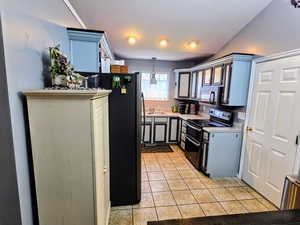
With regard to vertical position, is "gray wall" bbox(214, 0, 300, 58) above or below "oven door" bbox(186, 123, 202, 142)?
above

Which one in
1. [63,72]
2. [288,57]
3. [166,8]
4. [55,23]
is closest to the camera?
[63,72]

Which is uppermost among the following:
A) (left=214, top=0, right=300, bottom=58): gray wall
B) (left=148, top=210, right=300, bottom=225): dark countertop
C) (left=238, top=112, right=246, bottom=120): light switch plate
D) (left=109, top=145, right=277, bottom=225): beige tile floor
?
(left=214, top=0, right=300, bottom=58): gray wall

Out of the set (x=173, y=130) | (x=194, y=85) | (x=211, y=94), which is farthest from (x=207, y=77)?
(x=173, y=130)

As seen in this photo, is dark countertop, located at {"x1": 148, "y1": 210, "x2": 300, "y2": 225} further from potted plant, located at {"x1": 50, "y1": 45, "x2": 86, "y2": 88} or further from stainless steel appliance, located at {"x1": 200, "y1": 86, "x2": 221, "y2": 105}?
stainless steel appliance, located at {"x1": 200, "y1": 86, "x2": 221, "y2": 105}

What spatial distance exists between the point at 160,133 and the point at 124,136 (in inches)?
101

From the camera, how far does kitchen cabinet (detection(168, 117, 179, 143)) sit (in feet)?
14.7

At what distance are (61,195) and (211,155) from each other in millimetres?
2462

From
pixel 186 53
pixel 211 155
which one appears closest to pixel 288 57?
pixel 211 155

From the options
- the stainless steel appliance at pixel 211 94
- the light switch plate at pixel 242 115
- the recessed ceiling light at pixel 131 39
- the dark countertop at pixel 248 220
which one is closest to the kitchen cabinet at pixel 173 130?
the stainless steel appliance at pixel 211 94

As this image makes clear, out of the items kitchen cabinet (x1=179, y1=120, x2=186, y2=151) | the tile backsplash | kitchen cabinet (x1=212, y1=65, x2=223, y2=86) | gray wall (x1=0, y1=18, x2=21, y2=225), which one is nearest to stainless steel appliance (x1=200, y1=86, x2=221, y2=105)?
kitchen cabinet (x1=212, y1=65, x2=223, y2=86)

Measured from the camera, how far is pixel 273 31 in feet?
7.81

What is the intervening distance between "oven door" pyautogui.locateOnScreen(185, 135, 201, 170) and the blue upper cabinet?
7.65ft

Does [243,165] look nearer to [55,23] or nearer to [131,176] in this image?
[131,176]

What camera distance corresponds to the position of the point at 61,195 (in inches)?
45.3
